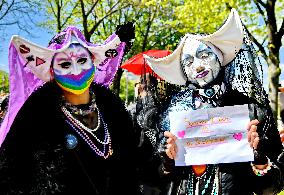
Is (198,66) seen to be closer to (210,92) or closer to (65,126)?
(210,92)

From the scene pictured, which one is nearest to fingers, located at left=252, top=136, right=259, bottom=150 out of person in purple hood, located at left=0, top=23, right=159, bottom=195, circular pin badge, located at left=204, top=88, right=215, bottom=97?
circular pin badge, located at left=204, top=88, right=215, bottom=97

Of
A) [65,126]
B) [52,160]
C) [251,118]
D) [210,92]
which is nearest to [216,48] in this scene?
[210,92]

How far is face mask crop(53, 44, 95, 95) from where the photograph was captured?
8.95 ft

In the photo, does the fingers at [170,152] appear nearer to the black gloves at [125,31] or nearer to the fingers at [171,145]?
the fingers at [171,145]

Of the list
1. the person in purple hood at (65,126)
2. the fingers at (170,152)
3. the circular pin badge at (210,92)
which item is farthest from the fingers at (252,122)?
the person in purple hood at (65,126)

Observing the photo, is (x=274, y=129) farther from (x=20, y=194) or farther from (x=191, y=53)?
(x=20, y=194)

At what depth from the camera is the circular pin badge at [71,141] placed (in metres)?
2.67

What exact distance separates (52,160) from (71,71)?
0.53 meters

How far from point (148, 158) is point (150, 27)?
1852 centimetres

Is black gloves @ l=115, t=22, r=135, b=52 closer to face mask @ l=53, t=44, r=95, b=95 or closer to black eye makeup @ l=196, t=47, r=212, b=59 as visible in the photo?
face mask @ l=53, t=44, r=95, b=95

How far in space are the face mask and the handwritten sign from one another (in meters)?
0.57

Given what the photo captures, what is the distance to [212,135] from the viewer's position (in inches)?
108

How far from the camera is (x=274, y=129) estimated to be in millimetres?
2789

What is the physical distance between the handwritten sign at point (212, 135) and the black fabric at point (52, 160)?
0.36 m
